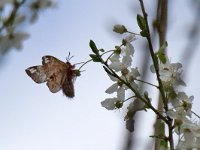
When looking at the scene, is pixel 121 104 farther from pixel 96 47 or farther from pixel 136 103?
pixel 96 47

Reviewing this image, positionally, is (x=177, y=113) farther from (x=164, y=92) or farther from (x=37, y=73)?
(x=37, y=73)

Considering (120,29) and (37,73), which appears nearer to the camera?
(37,73)

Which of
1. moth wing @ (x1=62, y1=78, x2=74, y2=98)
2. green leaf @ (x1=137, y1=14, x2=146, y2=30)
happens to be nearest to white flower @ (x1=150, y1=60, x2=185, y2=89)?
green leaf @ (x1=137, y1=14, x2=146, y2=30)

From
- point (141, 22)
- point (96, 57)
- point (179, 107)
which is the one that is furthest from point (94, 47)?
point (179, 107)

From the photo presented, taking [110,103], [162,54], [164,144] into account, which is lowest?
[164,144]

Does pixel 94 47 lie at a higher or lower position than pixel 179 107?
higher

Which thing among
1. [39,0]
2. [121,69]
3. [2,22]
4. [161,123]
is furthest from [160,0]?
[39,0]

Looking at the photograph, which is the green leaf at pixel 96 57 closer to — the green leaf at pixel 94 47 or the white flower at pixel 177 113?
the green leaf at pixel 94 47

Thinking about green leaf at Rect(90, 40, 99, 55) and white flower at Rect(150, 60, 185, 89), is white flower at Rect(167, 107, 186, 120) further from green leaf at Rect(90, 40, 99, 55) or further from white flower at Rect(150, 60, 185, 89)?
green leaf at Rect(90, 40, 99, 55)
